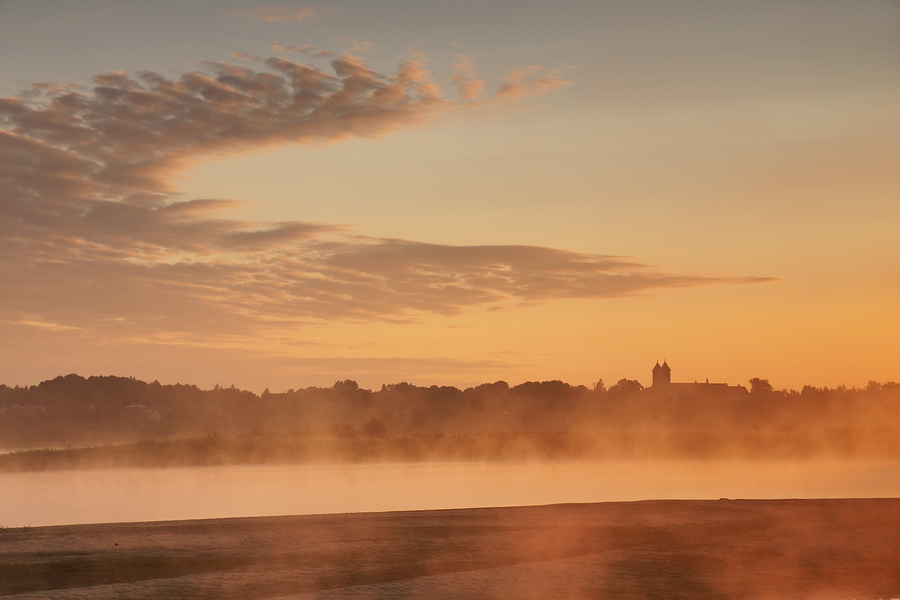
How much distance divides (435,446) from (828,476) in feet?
166

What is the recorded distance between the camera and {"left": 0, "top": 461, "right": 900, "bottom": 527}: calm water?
40062mm

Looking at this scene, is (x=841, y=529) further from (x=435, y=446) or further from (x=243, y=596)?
(x=435, y=446)

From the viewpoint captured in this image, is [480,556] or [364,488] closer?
[480,556]

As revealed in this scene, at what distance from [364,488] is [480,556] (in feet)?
107

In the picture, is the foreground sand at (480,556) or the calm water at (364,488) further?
the calm water at (364,488)

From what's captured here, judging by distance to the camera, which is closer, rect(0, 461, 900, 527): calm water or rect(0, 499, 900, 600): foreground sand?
rect(0, 499, 900, 600): foreground sand

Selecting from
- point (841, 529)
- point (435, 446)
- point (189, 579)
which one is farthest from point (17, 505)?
point (435, 446)

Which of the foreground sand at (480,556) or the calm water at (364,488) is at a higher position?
the foreground sand at (480,556)

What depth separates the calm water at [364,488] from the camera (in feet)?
131

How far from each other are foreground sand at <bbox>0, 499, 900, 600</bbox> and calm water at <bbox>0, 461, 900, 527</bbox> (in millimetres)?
12866

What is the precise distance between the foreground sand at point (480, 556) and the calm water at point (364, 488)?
42.2ft

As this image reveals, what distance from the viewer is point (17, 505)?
144 ft

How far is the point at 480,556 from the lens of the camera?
19812 millimetres

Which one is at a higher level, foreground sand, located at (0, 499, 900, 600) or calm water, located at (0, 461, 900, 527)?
foreground sand, located at (0, 499, 900, 600)
